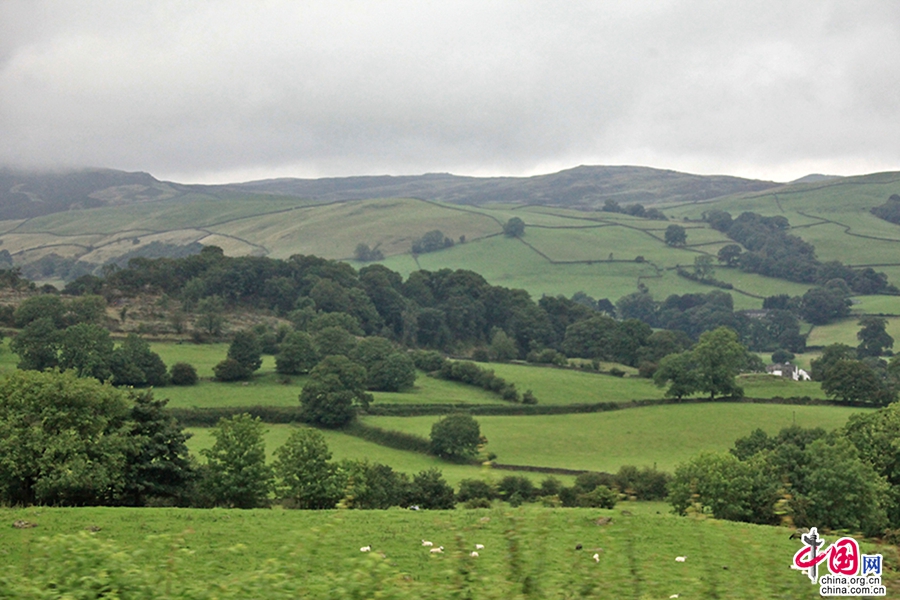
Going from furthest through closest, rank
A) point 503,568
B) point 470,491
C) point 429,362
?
point 429,362
point 470,491
point 503,568

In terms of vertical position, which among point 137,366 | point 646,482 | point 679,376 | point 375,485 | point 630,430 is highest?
point 137,366

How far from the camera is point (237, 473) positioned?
42000 mm

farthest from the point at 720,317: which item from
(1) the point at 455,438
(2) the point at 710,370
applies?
(1) the point at 455,438

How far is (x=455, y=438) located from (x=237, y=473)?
26.2 meters

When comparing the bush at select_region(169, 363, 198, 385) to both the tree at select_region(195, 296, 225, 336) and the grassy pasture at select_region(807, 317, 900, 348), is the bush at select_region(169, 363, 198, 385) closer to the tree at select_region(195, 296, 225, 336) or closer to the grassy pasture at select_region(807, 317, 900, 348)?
the tree at select_region(195, 296, 225, 336)

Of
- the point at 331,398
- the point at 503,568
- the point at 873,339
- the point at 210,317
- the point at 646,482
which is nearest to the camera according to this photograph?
the point at 503,568

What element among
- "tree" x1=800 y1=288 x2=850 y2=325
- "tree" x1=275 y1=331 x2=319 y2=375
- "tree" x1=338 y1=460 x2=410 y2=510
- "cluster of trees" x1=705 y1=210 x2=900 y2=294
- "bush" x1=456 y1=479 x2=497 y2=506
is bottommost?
"bush" x1=456 y1=479 x2=497 y2=506

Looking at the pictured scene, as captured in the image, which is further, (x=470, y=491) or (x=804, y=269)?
(x=804, y=269)

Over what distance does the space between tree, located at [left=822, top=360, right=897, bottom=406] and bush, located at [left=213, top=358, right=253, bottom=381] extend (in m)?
62.0

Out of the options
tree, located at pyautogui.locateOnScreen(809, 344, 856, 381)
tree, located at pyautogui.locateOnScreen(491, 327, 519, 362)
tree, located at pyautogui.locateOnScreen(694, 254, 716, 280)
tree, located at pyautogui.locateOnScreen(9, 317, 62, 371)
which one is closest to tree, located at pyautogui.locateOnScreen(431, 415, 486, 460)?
tree, located at pyautogui.locateOnScreen(9, 317, 62, 371)

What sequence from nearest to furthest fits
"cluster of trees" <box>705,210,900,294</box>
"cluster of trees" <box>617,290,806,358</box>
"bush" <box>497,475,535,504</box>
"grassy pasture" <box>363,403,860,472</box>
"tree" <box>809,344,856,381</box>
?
"bush" <box>497,475,535,504</box>
"grassy pasture" <box>363,403,860,472</box>
"tree" <box>809,344,856,381</box>
"cluster of trees" <box>617,290,806,358</box>
"cluster of trees" <box>705,210,900,294</box>

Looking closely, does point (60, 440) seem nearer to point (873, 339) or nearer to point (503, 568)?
point (503, 568)

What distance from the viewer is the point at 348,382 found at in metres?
76.1

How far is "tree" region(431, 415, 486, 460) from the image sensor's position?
2564 inches
